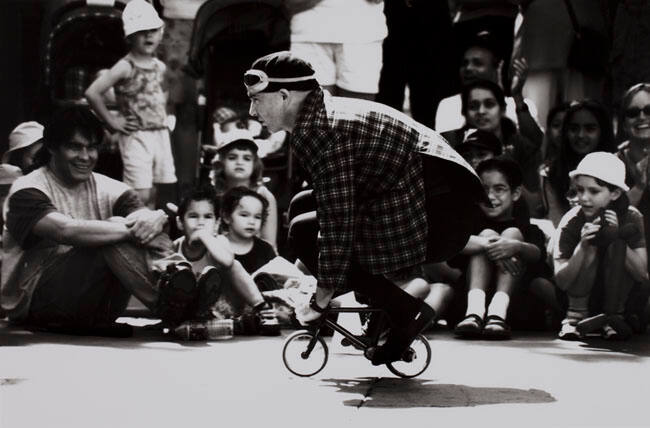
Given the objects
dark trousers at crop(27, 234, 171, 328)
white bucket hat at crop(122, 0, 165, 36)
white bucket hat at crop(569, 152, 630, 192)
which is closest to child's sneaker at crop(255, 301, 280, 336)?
dark trousers at crop(27, 234, 171, 328)

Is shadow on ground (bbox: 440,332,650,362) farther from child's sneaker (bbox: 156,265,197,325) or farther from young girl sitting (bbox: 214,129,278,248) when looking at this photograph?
young girl sitting (bbox: 214,129,278,248)

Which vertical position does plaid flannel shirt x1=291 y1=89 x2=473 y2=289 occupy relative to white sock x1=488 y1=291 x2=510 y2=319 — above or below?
above

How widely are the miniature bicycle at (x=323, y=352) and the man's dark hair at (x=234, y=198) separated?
1950 mm

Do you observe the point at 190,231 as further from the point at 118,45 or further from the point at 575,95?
the point at 575,95

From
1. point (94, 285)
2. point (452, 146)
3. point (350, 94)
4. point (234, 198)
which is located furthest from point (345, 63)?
point (94, 285)

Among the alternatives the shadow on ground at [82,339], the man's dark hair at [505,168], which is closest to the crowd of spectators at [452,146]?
the man's dark hair at [505,168]

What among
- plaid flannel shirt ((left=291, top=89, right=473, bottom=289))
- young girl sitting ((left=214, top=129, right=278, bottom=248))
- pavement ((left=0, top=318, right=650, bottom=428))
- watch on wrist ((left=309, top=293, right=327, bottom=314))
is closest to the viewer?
pavement ((left=0, top=318, right=650, bottom=428))

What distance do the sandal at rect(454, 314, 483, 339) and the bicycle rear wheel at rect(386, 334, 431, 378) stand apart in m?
1.28

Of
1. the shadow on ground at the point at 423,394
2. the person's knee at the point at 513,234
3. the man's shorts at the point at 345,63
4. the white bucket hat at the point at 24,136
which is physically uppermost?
the man's shorts at the point at 345,63

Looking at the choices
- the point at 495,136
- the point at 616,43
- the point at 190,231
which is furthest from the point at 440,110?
the point at 190,231

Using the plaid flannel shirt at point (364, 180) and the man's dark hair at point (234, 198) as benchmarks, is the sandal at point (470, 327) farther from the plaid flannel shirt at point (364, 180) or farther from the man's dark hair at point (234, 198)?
the plaid flannel shirt at point (364, 180)

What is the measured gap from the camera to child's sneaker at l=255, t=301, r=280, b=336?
7.31 meters

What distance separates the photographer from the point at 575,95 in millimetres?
8625

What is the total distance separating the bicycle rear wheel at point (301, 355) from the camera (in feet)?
19.0
